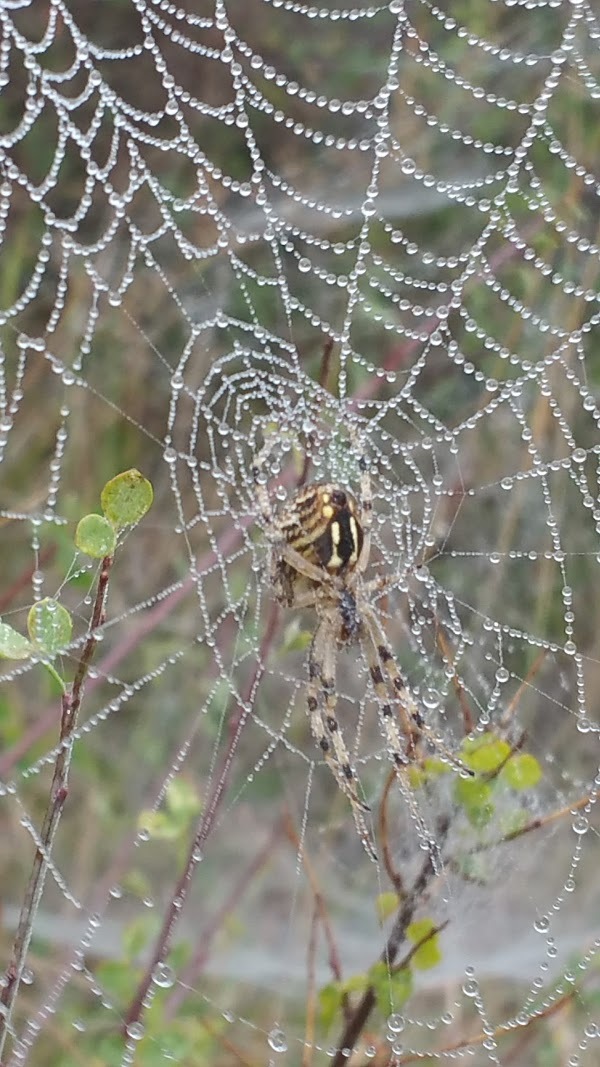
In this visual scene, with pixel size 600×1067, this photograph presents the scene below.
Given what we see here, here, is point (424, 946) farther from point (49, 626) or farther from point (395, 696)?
point (49, 626)

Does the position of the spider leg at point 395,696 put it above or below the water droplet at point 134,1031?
above

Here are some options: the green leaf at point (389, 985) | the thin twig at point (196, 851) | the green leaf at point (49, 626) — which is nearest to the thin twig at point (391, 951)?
the green leaf at point (389, 985)

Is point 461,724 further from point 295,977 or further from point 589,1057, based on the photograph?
point 589,1057

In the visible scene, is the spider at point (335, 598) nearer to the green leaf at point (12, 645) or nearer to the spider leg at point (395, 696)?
the spider leg at point (395, 696)

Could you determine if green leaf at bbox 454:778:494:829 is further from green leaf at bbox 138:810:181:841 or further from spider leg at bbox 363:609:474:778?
green leaf at bbox 138:810:181:841

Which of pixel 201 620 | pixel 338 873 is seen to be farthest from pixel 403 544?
pixel 338 873

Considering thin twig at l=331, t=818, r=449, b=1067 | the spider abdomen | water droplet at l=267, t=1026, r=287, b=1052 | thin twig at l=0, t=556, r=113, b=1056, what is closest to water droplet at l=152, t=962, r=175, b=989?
water droplet at l=267, t=1026, r=287, b=1052
